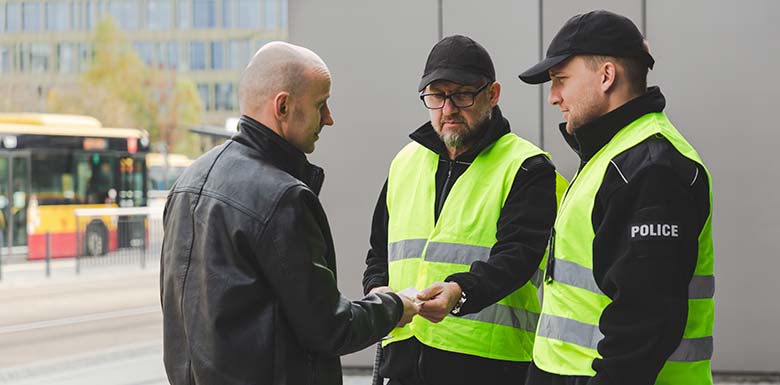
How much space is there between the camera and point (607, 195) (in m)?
2.43

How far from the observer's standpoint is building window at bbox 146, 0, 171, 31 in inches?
2884

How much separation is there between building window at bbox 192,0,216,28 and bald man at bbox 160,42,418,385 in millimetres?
73524

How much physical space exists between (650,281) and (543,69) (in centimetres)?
71

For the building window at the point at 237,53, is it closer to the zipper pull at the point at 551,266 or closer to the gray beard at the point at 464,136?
the gray beard at the point at 464,136

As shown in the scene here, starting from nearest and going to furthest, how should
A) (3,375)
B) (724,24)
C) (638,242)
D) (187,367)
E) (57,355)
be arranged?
1. (638,242)
2. (187,367)
3. (724,24)
4. (3,375)
5. (57,355)

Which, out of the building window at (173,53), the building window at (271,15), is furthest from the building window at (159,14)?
the building window at (271,15)

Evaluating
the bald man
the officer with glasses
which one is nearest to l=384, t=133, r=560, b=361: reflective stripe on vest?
the officer with glasses

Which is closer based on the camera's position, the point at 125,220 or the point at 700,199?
the point at 700,199

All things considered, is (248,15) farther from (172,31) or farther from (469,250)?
(469,250)

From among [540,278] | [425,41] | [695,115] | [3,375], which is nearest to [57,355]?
[3,375]

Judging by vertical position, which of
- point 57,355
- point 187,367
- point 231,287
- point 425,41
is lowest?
point 57,355

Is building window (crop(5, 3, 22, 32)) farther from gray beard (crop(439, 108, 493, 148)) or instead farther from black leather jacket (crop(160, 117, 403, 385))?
black leather jacket (crop(160, 117, 403, 385))

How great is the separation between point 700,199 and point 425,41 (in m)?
5.14

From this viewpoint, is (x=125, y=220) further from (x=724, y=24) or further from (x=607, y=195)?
(x=607, y=195)
